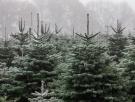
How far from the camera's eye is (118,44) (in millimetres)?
35031

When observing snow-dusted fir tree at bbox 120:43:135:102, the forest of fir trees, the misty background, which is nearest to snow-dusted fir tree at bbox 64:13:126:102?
the forest of fir trees

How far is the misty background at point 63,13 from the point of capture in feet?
525

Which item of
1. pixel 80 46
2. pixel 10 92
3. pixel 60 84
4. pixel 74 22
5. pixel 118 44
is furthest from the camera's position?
pixel 74 22

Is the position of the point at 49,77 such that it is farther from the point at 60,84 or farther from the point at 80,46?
the point at 80,46

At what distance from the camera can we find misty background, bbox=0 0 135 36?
160 metres

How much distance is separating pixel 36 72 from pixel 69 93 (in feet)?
14.1

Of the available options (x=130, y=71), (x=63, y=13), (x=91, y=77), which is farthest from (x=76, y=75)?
(x=63, y=13)

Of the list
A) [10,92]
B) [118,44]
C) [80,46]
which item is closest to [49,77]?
[10,92]

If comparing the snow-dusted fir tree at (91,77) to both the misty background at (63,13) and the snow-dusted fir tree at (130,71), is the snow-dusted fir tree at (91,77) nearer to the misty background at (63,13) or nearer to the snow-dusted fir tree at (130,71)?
the snow-dusted fir tree at (130,71)

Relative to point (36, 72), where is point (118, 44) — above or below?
above

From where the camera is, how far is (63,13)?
180m

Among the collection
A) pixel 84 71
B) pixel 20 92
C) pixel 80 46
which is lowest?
pixel 20 92

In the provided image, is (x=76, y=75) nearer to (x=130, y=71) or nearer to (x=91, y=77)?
(x=91, y=77)

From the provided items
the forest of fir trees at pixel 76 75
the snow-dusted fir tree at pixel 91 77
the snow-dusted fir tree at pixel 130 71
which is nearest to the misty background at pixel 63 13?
the forest of fir trees at pixel 76 75
